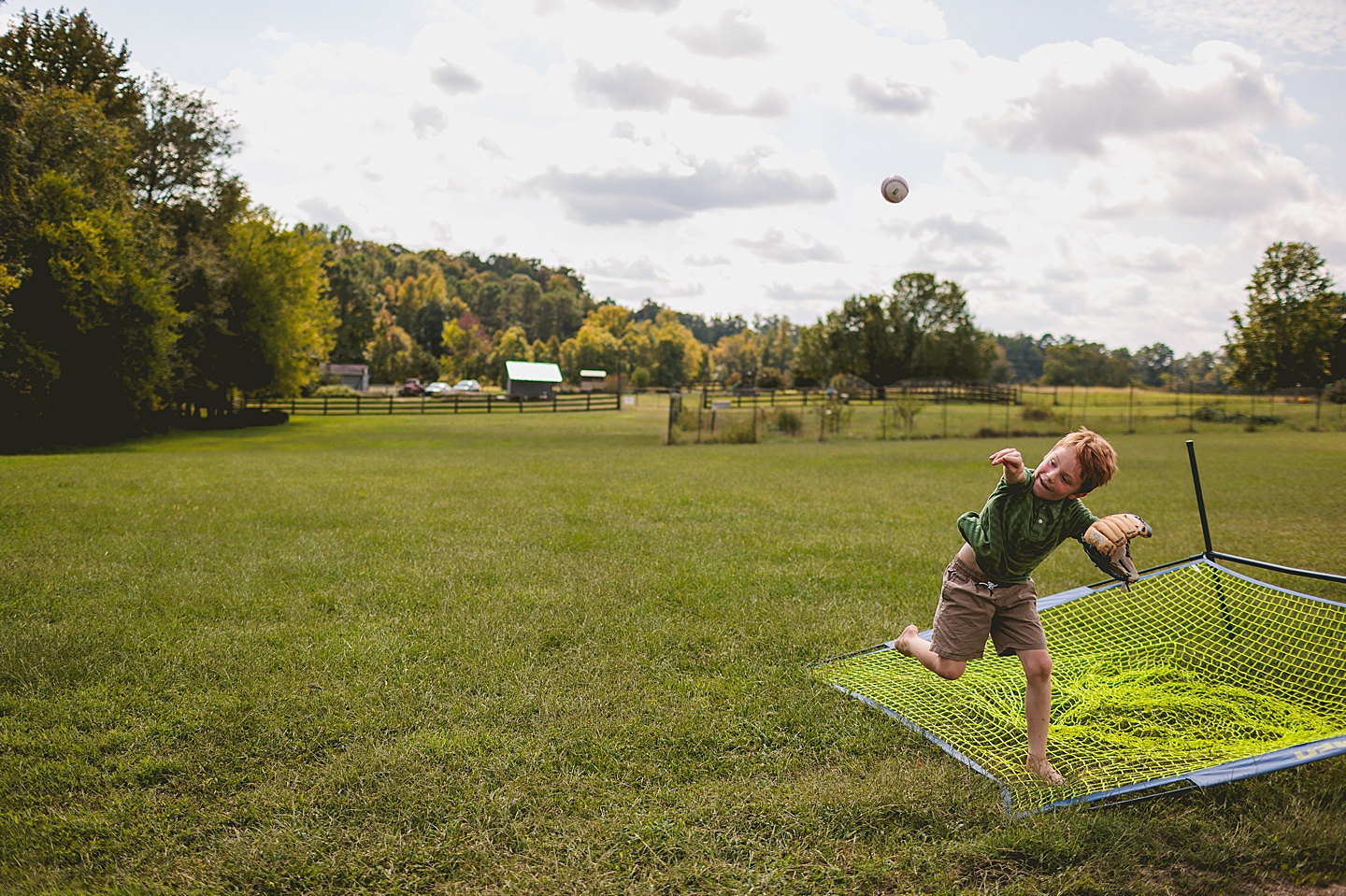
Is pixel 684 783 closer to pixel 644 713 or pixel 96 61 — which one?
pixel 644 713

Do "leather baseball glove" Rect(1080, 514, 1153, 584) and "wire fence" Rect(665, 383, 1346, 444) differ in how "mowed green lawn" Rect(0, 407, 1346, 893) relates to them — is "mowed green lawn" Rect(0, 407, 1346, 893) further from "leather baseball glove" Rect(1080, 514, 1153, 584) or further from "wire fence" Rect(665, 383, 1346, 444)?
"wire fence" Rect(665, 383, 1346, 444)

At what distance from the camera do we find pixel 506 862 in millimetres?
3229

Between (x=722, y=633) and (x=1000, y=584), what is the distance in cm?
254

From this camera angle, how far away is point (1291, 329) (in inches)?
2247

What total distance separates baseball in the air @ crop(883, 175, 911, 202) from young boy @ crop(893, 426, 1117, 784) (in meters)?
5.66

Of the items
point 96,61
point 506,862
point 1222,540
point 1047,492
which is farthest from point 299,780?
point 96,61

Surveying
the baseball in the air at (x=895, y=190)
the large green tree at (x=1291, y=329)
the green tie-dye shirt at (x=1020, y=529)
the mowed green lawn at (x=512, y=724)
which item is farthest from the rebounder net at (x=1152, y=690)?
the large green tree at (x=1291, y=329)

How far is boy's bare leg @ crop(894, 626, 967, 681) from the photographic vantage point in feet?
13.7

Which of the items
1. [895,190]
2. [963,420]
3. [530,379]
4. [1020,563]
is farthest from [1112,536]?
[530,379]

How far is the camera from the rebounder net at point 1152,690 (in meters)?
3.89

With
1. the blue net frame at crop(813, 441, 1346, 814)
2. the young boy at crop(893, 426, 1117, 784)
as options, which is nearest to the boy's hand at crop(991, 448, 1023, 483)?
the young boy at crop(893, 426, 1117, 784)

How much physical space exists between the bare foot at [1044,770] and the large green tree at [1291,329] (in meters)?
67.2

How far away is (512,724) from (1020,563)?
2811 mm

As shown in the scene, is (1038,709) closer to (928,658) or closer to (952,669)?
(952,669)
